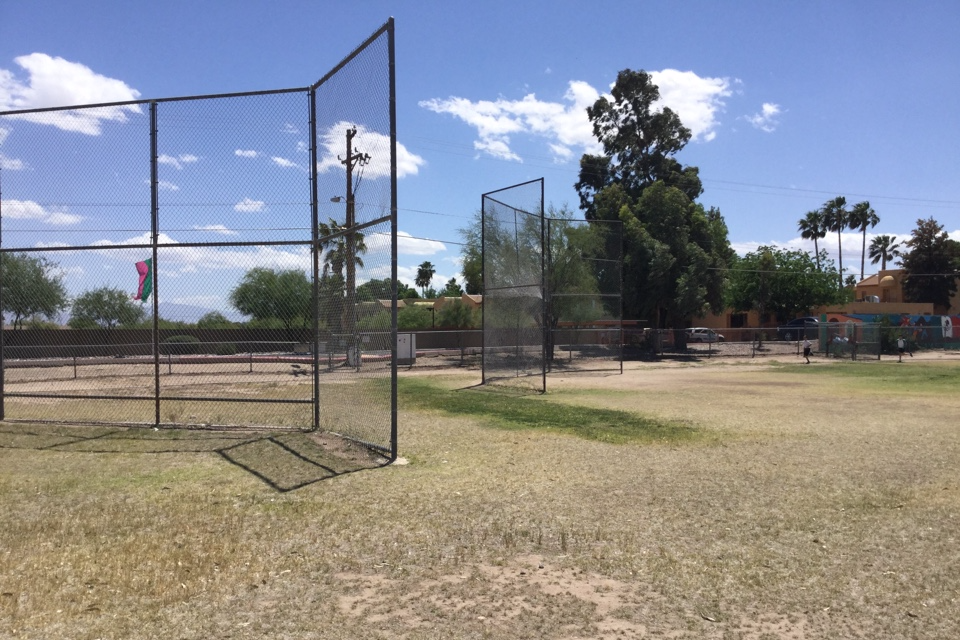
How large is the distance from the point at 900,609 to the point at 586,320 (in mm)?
24182

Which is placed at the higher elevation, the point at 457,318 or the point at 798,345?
the point at 457,318

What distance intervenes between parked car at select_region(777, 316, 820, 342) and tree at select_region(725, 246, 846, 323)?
1.85m

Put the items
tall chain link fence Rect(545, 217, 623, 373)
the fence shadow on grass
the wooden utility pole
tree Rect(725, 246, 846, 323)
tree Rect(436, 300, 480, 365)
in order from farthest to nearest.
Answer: tree Rect(725, 246, 846, 323) → tree Rect(436, 300, 480, 365) → tall chain link fence Rect(545, 217, 623, 373) → the wooden utility pole → the fence shadow on grass

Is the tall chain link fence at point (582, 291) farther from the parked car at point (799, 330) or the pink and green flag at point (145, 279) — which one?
the pink and green flag at point (145, 279)

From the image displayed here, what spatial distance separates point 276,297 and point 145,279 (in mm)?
1866

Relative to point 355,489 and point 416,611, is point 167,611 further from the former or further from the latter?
point 355,489

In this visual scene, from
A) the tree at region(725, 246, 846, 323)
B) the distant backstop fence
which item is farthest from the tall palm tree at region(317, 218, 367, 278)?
the tree at region(725, 246, 846, 323)

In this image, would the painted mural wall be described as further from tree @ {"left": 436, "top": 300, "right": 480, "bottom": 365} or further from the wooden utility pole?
the wooden utility pole

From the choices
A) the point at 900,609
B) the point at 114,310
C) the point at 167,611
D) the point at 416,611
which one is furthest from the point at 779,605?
the point at 114,310

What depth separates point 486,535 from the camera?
18.1 ft

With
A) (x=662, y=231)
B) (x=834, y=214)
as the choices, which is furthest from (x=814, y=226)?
(x=662, y=231)

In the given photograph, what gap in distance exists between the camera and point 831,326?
35.7 metres

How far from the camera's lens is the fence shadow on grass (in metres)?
7.80

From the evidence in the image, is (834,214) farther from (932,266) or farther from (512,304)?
(512,304)
